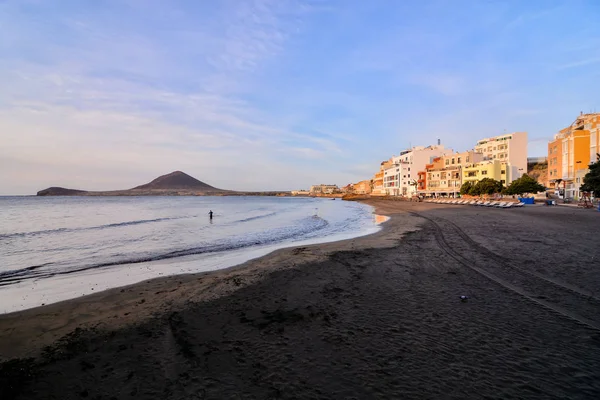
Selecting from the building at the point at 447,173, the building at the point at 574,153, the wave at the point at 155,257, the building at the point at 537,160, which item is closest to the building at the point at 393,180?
the building at the point at 447,173

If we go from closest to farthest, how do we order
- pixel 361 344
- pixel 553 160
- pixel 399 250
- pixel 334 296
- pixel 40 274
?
1. pixel 361 344
2. pixel 334 296
3. pixel 40 274
4. pixel 399 250
5. pixel 553 160

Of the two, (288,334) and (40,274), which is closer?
(288,334)

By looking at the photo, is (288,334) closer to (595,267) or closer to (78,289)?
(78,289)

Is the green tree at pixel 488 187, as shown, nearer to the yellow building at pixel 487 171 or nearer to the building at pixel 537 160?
the yellow building at pixel 487 171

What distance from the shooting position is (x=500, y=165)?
91125mm

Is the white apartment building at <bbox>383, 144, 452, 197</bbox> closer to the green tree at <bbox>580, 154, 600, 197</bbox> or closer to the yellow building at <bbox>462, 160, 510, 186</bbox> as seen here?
the yellow building at <bbox>462, 160, 510, 186</bbox>

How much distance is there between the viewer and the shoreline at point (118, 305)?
22.4ft

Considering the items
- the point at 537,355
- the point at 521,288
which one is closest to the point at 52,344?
the point at 537,355

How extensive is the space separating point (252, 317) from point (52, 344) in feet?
13.8

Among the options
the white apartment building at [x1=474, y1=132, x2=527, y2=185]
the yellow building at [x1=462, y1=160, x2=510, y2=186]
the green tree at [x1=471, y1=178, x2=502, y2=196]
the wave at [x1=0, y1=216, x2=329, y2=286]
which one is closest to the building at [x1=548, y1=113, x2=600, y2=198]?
the green tree at [x1=471, y1=178, x2=502, y2=196]

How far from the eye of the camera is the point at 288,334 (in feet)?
21.4

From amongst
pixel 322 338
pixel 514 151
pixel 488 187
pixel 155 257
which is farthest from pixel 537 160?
pixel 322 338

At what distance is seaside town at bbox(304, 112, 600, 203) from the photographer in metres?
64.1

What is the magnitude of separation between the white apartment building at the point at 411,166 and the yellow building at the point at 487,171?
22.8 meters
